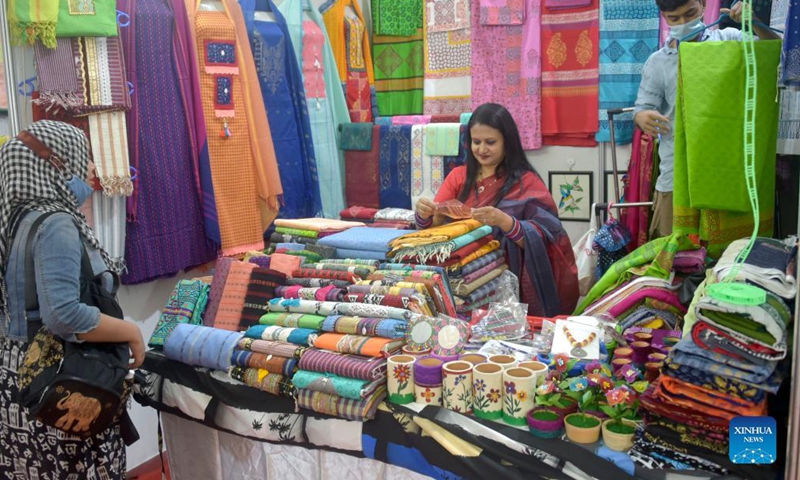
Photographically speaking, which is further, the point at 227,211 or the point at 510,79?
the point at 510,79

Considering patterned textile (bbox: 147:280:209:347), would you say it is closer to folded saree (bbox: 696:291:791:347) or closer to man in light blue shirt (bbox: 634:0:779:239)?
folded saree (bbox: 696:291:791:347)

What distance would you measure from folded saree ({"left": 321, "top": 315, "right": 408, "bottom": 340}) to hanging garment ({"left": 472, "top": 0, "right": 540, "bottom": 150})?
278 cm

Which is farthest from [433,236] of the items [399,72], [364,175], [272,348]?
[399,72]

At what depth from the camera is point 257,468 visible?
2318mm

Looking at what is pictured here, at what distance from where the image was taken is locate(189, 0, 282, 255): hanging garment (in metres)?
3.58

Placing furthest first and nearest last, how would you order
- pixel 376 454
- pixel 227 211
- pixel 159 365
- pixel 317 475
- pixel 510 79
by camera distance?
pixel 510 79
pixel 227 211
pixel 159 365
pixel 317 475
pixel 376 454

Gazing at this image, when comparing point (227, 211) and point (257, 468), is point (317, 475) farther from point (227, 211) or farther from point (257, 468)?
point (227, 211)

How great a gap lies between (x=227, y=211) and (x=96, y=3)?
116 cm

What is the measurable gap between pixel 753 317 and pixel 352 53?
3771 mm

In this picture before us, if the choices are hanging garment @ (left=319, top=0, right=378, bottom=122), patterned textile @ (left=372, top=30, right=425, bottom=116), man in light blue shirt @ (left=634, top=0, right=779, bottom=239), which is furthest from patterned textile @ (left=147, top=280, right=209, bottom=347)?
patterned textile @ (left=372, top=30, right=425, bottom=116)

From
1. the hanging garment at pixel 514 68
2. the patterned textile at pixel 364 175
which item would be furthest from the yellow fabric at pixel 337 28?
the hanging garment at pixel 514 68

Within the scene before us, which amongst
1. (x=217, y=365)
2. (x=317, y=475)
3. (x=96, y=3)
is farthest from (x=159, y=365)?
(x=96, y=3)

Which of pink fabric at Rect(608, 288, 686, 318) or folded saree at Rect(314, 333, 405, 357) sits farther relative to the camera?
pink fabric at Rect(608, 288, 686, 318)

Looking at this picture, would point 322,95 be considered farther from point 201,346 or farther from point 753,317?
point 753,317
